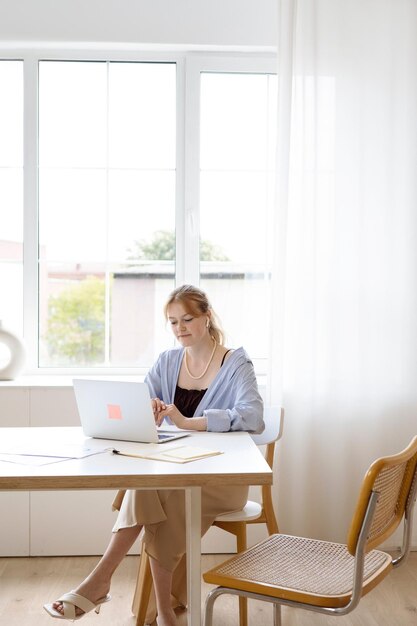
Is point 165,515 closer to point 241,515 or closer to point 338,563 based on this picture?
point 241,515

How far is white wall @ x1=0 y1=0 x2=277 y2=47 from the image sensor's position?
3.81 meters

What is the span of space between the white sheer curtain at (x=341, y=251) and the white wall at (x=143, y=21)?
233 millimetres

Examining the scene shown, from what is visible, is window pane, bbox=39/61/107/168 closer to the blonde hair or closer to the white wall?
the white wall

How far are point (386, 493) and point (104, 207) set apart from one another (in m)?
2.44

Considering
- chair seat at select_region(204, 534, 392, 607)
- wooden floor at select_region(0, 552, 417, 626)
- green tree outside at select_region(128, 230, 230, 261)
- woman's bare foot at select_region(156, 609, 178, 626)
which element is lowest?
wooden floor at select_region(0, 552, 417, 626)

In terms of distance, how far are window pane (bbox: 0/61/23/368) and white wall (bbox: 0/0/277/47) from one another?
237mm

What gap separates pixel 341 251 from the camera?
A: 12.2 ft

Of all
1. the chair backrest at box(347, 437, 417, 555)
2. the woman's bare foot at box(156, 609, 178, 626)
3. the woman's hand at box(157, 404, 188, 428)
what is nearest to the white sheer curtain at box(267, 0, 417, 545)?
the woman's hand at box(157, 404, 188, 428)

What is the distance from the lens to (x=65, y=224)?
4.00 m

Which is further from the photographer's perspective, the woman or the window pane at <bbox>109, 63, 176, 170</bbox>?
the window pane at <bbox>109, 63, 176, 170</bbox>

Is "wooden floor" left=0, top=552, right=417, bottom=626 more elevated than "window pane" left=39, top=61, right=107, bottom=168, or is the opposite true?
"window pane" left=39, top=61, right=107, bottom=168

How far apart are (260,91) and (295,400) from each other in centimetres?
147

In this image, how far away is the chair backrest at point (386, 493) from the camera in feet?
5.87

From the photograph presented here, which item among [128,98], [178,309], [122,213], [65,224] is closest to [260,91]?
[128,98]
